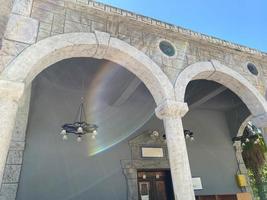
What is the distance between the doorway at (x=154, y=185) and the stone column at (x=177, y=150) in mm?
2341

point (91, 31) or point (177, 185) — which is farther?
point (91, 31)

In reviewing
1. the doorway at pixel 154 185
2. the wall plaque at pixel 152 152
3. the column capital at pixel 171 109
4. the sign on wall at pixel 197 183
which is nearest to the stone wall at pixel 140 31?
the column capital at pixel 171 109

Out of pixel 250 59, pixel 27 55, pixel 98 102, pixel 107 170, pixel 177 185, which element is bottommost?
pixel 177 185

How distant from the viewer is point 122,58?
3439 mm

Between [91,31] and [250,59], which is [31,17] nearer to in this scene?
[91,31]

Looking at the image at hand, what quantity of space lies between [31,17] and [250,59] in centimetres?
429

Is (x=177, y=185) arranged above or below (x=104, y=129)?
below

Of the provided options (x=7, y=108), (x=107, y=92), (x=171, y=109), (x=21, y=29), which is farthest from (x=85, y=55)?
(x=107, y=92)

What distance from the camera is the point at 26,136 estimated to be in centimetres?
429

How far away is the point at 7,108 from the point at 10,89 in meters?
0.22

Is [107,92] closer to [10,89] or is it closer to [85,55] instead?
[85,55]

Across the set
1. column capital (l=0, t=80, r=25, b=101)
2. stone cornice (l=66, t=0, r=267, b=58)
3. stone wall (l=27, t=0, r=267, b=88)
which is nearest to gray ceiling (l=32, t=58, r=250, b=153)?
stone wall (l=27, t=0, r=267, b=88)

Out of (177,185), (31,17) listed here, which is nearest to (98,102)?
(31,17)

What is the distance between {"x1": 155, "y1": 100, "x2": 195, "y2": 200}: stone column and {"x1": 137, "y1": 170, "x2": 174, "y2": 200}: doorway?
92.2 inches
